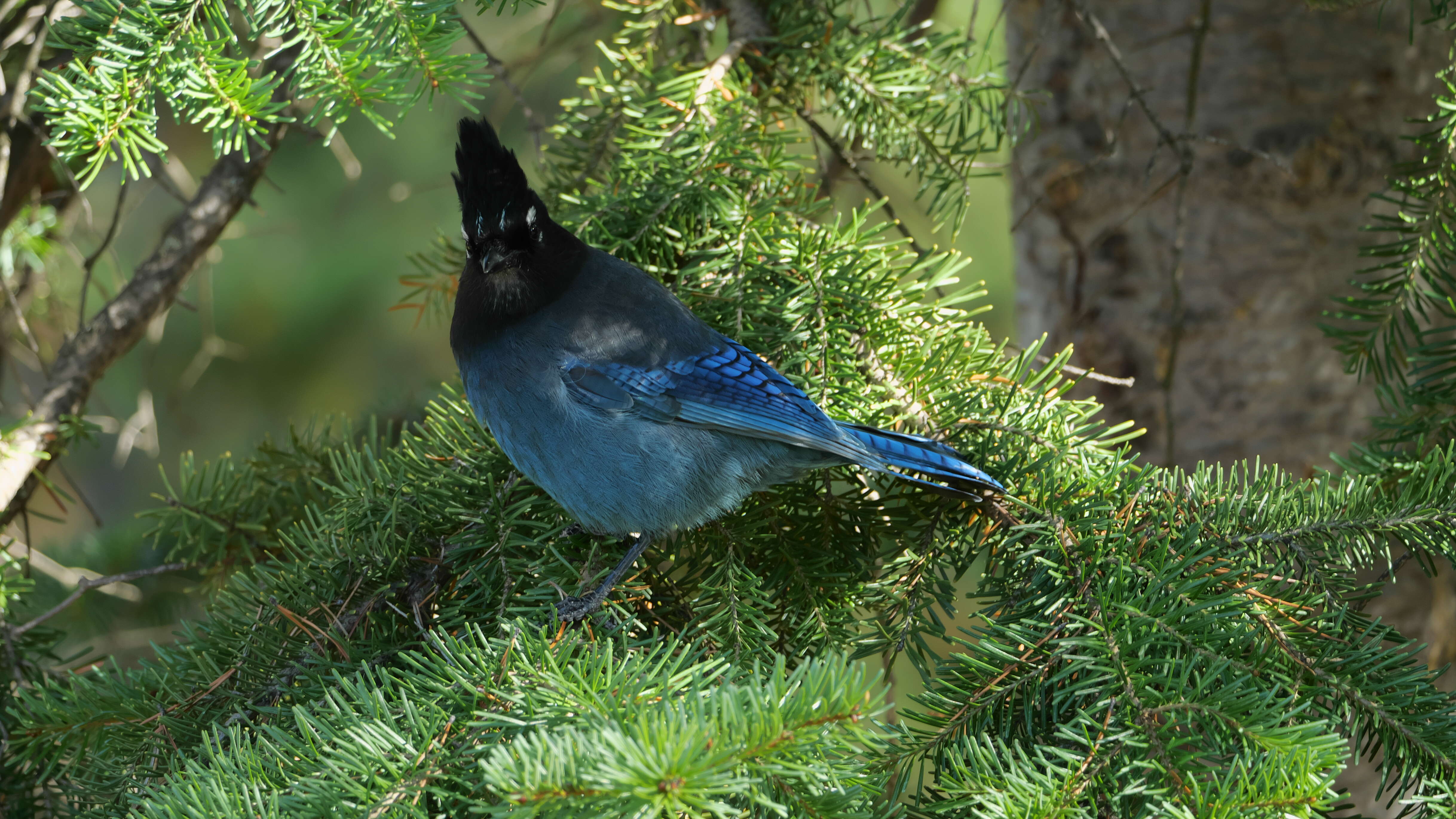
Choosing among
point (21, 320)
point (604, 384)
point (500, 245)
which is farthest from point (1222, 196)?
point (21, 320)

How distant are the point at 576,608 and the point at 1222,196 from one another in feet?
5.59

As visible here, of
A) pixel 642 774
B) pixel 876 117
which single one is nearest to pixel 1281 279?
pixel 876 117

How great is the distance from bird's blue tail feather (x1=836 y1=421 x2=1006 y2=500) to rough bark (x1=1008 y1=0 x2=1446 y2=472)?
0.81 m

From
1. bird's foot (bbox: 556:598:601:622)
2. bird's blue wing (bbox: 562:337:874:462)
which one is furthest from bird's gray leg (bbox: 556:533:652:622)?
bird's blue wing (bbox: 562:337:874:462)

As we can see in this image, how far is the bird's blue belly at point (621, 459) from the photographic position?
5.01 feet

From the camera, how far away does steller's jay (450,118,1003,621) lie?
5.05 feet

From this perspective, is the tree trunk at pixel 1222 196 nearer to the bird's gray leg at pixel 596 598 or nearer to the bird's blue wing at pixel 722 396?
the bird's blue wing at pixel 722 396

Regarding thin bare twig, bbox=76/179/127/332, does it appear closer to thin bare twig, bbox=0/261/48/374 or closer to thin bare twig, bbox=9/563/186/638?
thin bare twig, bbox=0/261/48/374

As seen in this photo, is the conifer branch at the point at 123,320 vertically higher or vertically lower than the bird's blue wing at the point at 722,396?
higher

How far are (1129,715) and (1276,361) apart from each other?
1484 mm

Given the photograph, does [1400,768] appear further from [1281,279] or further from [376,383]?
[376,383]

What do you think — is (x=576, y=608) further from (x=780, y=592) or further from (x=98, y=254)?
(x=98, y=254)

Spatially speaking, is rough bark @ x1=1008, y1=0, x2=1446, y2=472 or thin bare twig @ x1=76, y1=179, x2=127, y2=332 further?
rough bark @ x1=1008, y1=0, x2=1446, y2=472

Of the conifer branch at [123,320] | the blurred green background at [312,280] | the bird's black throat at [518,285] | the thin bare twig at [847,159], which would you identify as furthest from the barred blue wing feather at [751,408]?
the blurred green background at [312,280]
